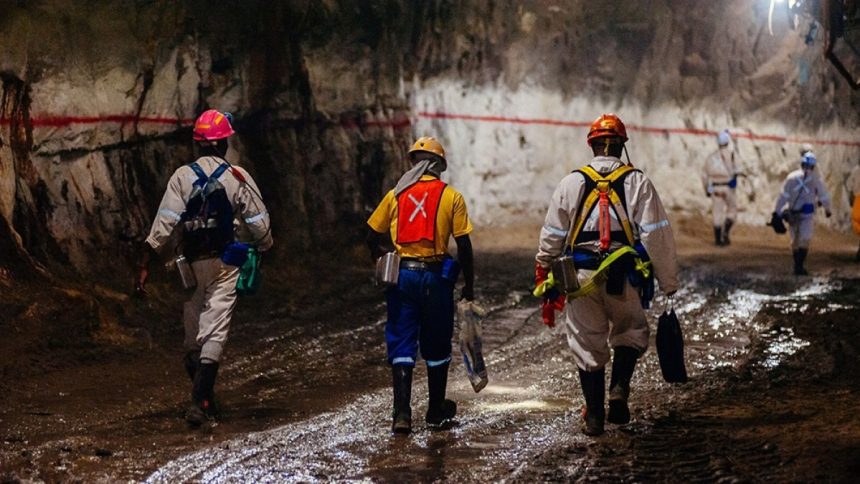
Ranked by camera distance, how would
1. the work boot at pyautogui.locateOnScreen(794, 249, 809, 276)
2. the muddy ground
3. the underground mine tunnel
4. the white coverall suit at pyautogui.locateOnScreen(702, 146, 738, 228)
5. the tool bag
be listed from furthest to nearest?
1. the white coverall suit at pyautogui.locateOnScreen(702, 146, 738, 228)
2. the work boot at pyautogui.locateOnScreen(794, 249, 809, 276)
3. the tool bag
4. the underground mine tunnel
5. the muddy ground

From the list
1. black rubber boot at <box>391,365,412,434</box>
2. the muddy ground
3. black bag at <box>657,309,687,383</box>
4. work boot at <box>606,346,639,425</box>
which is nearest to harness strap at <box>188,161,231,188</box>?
the muddy ground

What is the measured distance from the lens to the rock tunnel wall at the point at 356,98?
11.5 metres

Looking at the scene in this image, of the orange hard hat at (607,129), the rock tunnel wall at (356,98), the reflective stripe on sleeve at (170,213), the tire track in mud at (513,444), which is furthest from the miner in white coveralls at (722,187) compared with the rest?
the reflective stripe on sleeve at (170,213)

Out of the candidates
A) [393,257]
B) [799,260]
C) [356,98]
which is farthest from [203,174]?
[799,260]

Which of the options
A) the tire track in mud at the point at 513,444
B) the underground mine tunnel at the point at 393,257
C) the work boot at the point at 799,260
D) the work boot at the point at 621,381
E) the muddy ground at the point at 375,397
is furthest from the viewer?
the work boot at the point at 799,260

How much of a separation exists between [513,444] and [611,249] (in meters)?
1.32

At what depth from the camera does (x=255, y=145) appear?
46.6 feet

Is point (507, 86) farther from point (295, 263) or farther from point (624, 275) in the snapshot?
point (624, 275)

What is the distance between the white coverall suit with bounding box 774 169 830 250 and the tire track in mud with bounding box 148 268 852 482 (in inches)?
280

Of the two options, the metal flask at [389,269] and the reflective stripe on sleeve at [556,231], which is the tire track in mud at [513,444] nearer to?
the metal flask at [389,269]

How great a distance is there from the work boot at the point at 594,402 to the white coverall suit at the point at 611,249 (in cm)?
6

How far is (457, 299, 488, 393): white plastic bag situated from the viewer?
7309 millimetres

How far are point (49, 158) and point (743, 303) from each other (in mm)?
7871

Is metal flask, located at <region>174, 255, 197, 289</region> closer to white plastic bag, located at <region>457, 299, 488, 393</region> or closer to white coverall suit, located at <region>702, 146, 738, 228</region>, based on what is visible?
white plastic bag, located at <region>457, 299, 488, 393</region>
